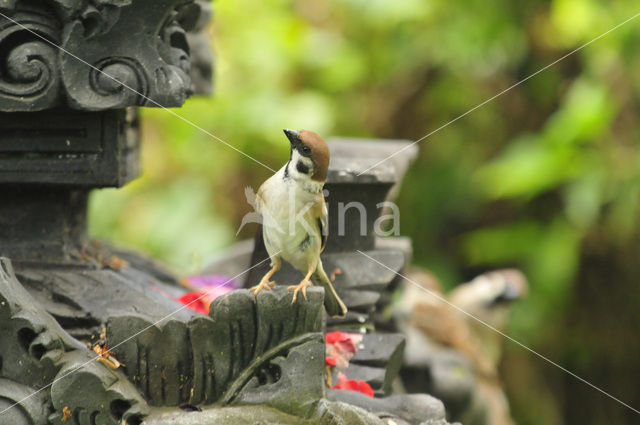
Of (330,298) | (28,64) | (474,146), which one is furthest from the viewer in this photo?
(474,146)

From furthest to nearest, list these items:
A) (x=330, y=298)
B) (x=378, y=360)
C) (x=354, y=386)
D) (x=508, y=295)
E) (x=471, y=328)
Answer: (x=471, y=328), (x=508, y=295), (x=378, y=360), (x=354, y=386), (x=330, y=298)

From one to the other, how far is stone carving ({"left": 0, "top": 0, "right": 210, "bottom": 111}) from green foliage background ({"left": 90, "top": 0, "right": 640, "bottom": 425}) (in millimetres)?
2799

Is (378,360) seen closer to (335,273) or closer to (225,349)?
(335,273)

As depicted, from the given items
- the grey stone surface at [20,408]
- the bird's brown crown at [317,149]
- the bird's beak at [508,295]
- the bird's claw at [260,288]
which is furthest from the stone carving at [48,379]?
the bird's beak at [508,295]

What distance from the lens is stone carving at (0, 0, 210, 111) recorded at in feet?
5.43

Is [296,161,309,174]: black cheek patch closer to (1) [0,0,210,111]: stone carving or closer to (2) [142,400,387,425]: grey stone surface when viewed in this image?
(1) [0,0,210,111]: stone carving

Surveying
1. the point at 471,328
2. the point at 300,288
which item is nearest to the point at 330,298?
the point at 300,288

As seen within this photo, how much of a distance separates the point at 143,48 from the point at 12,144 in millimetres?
365

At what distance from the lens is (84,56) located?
1.67m

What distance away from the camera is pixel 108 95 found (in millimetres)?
1688

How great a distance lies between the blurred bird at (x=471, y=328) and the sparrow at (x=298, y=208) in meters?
1.14

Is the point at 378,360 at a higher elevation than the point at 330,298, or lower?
lower

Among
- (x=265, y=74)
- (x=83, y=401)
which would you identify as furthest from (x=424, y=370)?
(x=265, y=74)

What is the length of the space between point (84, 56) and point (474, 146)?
12.6ft
